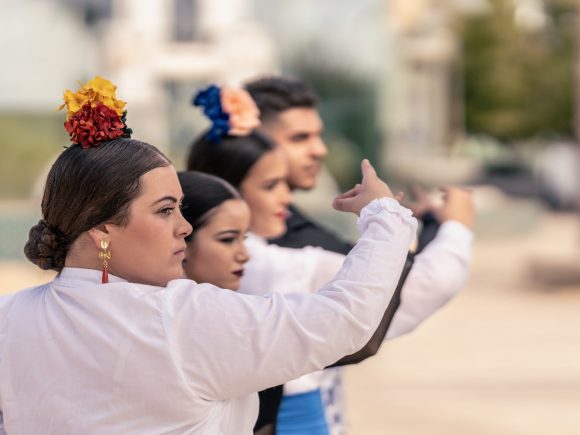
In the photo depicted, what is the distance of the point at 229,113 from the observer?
2.85 meters

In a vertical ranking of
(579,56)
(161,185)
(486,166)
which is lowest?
(486,166)

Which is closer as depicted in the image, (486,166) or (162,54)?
(162,54)

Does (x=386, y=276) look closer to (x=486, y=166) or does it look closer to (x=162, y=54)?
(x=162, y=54)

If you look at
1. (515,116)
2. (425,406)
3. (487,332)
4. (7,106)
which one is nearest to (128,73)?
(7,106)

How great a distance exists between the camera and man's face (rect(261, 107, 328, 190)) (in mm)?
3084

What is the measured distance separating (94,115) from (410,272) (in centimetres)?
85

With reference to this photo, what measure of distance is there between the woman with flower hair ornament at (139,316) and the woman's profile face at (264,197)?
2.62ft

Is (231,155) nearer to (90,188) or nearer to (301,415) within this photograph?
(301,415)

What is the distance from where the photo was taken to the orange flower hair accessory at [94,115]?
1.94 metres

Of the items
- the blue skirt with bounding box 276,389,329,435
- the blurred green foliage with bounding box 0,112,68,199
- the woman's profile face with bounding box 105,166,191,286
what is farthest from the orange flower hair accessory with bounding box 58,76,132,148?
the blurred green foliage with bounding box 0,112,68,199

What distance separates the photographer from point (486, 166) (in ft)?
109

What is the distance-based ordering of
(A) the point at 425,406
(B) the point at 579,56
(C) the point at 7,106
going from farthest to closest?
(C) the point at 7,106
(B) the point at 579,56
(A) the point at 425,406

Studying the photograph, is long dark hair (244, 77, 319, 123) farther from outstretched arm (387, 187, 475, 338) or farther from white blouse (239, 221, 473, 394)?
outstretched arm (387, 187, 475, 338)

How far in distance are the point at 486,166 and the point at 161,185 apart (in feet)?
105
